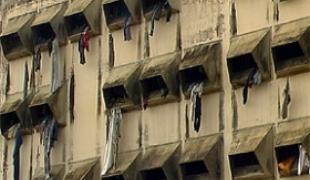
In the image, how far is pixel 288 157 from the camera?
57.4 feet

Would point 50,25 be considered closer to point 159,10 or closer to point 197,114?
point 159,10

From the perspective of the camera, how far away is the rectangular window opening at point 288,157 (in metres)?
17.4

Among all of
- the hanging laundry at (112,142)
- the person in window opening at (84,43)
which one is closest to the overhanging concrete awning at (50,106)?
the person in window opening at (84,43)

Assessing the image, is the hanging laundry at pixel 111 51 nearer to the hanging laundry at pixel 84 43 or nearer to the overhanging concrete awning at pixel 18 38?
the hanging laundry at pixel 84 43

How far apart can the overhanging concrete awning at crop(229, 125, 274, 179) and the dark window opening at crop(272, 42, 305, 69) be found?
A: 0.87 meters

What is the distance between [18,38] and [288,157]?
5.85 m

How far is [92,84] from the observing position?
66.8 ft

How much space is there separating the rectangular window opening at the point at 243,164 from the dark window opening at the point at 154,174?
119 centimetres

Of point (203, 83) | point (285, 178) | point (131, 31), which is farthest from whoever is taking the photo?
point (131, 31)

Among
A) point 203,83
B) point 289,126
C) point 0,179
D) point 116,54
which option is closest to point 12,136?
point 0,179

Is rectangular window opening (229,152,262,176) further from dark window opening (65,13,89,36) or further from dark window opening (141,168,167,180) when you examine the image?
dark window opening (65,13,89,36)

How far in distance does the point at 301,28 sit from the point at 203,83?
174cm

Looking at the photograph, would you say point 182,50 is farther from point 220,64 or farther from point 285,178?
point 285,178

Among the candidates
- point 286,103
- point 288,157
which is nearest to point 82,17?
point 286,103
